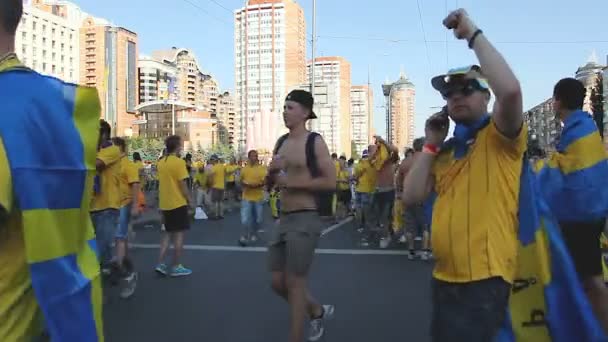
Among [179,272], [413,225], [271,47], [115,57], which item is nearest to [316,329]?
[179,272]

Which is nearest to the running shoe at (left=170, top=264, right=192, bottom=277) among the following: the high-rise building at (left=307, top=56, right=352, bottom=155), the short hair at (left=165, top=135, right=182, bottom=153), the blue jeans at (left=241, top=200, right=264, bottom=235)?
the short hair at (left=165, top=135, right=182, bottom=153)

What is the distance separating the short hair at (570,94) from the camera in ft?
14.5

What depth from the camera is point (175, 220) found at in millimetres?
8695

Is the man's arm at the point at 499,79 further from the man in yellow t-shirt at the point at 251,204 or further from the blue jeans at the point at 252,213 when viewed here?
the blue jeans at the point at 252,213

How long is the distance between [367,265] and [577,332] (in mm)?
6095

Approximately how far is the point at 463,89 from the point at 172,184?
263 inches

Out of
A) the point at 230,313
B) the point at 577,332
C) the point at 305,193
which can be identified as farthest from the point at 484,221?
the point at 230,313

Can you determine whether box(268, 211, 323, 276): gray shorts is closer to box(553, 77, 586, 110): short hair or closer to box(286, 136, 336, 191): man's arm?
box(286, 136, 336, 191): man's arm

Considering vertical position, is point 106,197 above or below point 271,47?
below

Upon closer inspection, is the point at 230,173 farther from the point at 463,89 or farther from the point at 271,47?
the point at 271,47

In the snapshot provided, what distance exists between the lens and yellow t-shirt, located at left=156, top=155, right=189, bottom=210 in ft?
28.8

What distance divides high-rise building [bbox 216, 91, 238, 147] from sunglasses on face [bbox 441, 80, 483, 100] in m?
155

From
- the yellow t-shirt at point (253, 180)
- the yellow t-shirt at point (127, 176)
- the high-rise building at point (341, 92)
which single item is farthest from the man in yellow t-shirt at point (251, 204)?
the high-rise building at point (341, 92)

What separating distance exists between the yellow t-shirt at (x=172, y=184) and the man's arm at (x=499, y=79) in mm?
6710
